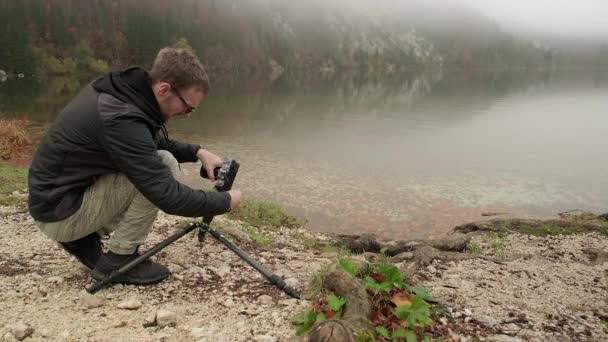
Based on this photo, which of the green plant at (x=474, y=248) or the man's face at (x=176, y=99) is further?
the green plant at (x=474, y=248)

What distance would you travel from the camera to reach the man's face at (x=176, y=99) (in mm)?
3865

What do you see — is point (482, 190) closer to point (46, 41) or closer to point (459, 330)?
point (459, 330)

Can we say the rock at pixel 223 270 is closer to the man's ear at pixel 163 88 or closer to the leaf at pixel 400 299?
the leaf at pixel 400 299

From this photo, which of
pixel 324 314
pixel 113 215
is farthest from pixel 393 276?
pixel 113 215

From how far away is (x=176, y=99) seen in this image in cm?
393

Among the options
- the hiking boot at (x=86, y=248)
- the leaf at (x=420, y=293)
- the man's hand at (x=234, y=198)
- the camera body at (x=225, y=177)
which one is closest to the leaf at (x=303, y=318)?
the leaf at (x=420, y=293)

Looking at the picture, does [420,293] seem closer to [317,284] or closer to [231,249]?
[317,284]

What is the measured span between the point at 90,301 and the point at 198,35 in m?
135

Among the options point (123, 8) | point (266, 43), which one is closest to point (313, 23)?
point (266, 43)

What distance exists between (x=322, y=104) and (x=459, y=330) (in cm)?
4584

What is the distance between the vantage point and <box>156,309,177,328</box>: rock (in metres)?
3.97

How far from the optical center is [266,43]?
14812 cm

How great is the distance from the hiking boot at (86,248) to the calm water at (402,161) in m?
7.57

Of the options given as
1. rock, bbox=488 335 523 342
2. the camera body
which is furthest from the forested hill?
rock, bbox=488 335 523 342
